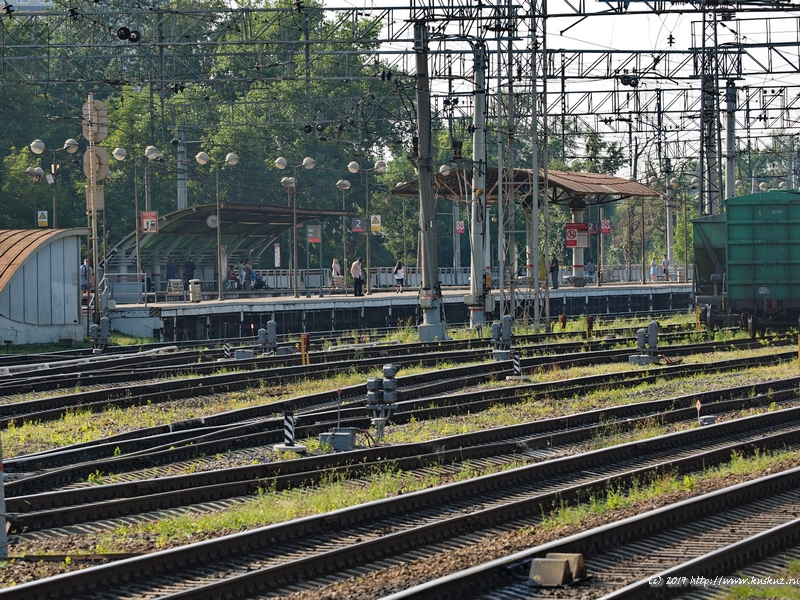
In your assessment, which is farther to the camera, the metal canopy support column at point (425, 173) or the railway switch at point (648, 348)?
the metal canopy support column at point (425, 173)

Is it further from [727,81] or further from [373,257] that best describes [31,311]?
[373,257]

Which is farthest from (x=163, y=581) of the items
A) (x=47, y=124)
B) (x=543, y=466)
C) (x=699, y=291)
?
(x=47, y=124)

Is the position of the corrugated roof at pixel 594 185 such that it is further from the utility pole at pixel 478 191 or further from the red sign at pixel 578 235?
the utility pole at pixel 478 191

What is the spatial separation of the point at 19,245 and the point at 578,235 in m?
22.8

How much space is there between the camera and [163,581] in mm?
8891

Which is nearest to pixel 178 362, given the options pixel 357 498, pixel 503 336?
pixel 503 336

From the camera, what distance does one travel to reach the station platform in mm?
36156

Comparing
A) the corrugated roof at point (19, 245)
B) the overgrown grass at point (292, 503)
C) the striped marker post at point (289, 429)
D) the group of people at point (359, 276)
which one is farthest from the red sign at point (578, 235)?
Answer: the overgrown grass at point (292, 503)

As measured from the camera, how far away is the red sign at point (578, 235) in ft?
153

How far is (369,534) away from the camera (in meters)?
10.4

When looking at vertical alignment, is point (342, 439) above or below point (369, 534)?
above

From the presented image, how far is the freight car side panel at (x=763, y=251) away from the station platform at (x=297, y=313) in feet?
17.5

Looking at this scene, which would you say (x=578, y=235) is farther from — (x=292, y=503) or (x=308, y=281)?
(x=292, y=503)

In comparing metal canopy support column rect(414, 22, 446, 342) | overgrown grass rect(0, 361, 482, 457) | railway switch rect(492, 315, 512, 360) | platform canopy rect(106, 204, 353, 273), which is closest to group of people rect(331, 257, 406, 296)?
platform canopy rect(106, 204, 353, 273)
